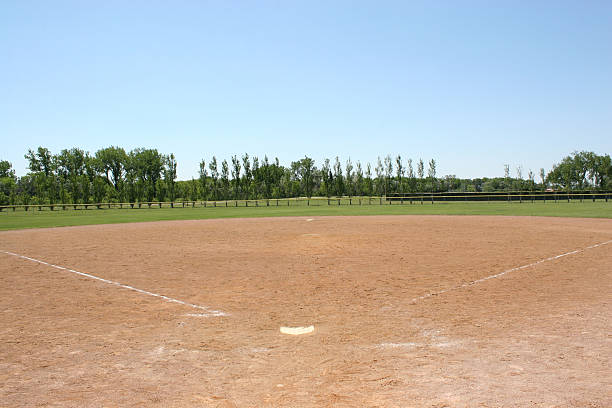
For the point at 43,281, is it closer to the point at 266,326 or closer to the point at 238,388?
the point at 266,326

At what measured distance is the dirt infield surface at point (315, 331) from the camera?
14.4 ft

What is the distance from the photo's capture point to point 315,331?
21.1 ft

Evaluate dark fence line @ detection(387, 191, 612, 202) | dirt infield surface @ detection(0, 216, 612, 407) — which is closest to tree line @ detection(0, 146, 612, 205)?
dark fence line @ detection(387, 191, 612, 202)

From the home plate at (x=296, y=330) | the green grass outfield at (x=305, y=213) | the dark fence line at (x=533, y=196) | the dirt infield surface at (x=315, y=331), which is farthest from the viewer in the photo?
the dark fence line at (x=533, y=196)

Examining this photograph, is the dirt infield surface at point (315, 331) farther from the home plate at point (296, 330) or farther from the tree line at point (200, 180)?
the tree line at point (200, 180)

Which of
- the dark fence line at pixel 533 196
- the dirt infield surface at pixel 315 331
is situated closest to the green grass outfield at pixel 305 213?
the dark fence line at pixel 533 196

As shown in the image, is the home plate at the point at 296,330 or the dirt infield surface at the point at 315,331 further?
the home plate at the point at 296,330

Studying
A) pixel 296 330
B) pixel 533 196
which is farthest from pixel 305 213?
pixel 533 196

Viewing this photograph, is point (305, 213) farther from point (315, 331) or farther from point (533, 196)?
point (533, 196)

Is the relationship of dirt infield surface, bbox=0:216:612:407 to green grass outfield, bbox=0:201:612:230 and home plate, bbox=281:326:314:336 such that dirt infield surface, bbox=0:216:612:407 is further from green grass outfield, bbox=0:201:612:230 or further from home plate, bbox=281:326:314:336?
green grass outfield, bbox=0:201:612:230

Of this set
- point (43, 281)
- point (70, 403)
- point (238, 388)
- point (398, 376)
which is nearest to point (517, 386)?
point (398, 376)

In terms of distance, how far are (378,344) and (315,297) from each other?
9.61 feet

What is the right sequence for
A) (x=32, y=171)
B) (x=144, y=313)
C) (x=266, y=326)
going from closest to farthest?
(x=266, y=326)
(x=144, y=313)
(x=32, y=171)

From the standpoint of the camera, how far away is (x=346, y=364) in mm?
5086
